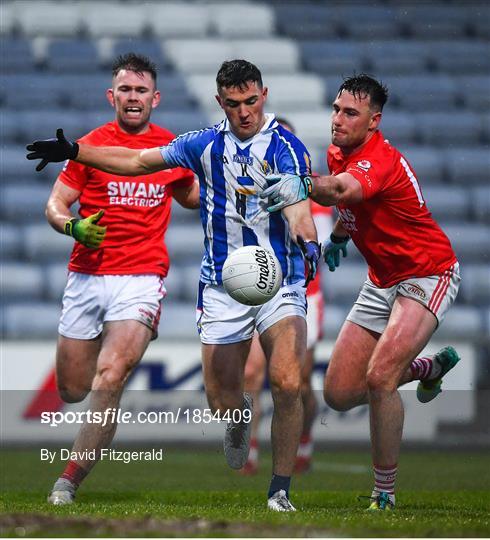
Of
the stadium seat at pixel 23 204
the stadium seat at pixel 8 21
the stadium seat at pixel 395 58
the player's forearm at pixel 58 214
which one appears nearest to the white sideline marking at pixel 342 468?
the player's forearm at pixel 58 214

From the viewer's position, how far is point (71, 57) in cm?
1529

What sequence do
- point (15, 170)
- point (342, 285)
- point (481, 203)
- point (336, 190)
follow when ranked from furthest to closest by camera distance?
1. point (481, 203)
2. point (15, 170)
3. point (342, 285)
4. point (336, 190)

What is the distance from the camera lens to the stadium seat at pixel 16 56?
49.1 feet

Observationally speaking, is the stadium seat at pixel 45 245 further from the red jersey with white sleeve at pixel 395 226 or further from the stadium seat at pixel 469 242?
the red jersey with white sleeve at pixel 395 226

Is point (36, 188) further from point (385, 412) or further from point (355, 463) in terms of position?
point (385, 412)

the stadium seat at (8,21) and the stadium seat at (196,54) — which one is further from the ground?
the stadium seat at (8,21)

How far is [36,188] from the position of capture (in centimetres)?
1347

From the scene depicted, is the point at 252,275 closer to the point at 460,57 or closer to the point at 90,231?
the point at 90,231

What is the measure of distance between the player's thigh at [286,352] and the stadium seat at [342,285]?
6.52m

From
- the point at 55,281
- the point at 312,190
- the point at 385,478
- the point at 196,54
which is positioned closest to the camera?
the point at 312,190

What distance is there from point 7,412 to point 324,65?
7.55 m

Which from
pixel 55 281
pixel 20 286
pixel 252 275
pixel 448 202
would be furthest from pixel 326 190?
pixel 448 202

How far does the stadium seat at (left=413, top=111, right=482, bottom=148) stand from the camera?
15.4 m

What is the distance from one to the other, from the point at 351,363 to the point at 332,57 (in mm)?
9849
